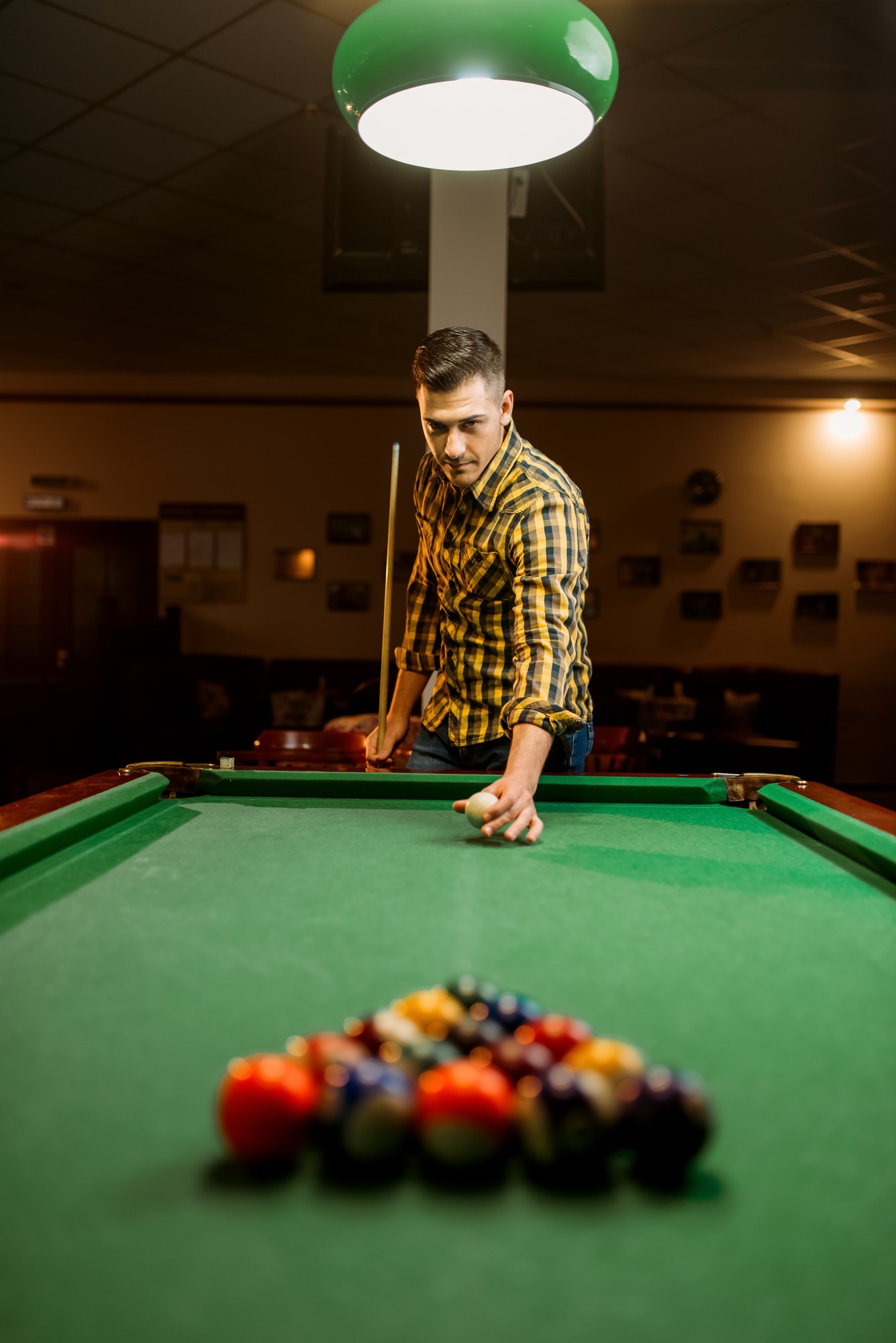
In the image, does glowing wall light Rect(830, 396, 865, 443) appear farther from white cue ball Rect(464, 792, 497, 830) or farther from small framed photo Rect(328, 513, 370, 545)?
white cue ball Rect(464, 792, 497, 830)

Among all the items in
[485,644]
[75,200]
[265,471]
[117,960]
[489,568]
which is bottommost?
[117,960]

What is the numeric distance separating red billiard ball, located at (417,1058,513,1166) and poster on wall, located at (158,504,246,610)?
7.85 m

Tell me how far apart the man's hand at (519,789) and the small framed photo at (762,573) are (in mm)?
6796

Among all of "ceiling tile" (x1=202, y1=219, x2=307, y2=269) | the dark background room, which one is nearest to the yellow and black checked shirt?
the dark background room

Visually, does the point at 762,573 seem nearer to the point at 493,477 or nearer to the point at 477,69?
the point at 493,477

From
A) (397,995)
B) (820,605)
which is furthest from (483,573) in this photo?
(820,605)

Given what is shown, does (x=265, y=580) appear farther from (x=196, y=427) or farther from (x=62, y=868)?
(x=62, y=868)

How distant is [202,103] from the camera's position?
3.74 meters

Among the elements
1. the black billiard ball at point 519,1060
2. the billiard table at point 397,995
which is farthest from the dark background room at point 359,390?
the black billiard ball at point 519,1060

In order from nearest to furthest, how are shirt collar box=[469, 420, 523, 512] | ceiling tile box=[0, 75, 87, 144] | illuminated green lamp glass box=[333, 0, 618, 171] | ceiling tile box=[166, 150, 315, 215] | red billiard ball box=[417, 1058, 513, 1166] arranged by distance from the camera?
1. red billiard ball box=[417, 1058, 513, 1166]
2. illuminated green lamp glass box=[333, 0, 618, 171]
3. shirt collar box=[469, 420, 523, 512]
4. ceiling tile box=[0, 75, 87, 144]
5. ceiling tile box=[166, 150, 315, 215]

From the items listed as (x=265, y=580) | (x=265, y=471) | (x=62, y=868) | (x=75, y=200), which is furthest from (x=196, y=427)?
(x=62, y=868)

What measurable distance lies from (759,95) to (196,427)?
5652mm

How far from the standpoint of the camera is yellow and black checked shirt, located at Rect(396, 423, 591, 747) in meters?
1.95

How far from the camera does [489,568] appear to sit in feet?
7.25
